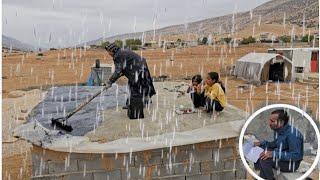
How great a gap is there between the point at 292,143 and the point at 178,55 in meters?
28.5

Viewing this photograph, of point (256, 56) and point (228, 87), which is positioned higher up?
point (256, 56)

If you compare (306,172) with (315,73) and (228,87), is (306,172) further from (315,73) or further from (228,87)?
(315,73)

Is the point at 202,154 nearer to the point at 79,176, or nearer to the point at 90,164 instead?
the point at 90,164

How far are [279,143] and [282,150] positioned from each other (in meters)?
0.05

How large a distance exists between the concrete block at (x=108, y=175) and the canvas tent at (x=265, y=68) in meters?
12.4

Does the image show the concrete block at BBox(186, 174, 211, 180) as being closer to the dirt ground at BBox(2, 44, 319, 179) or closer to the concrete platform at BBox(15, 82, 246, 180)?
the concrete platform at BBox(15, 82, 246, 180)

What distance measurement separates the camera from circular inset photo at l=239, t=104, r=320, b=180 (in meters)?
2.55

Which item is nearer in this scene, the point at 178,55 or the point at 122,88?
the point at 122,88

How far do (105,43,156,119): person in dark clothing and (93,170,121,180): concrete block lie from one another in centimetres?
88

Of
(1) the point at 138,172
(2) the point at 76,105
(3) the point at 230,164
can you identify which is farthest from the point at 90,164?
(2) the point at 76,105

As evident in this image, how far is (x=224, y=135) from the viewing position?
4.71 m

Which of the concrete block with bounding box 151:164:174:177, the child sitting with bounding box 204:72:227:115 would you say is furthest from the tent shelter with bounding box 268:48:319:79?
the concrete block with bounding box 151:164:174:177

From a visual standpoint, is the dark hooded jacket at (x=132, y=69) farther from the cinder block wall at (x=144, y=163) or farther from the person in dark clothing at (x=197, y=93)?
the cinder block wall at (x=144, y=163)

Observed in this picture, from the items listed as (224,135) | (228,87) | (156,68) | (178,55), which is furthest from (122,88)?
(178,55)
